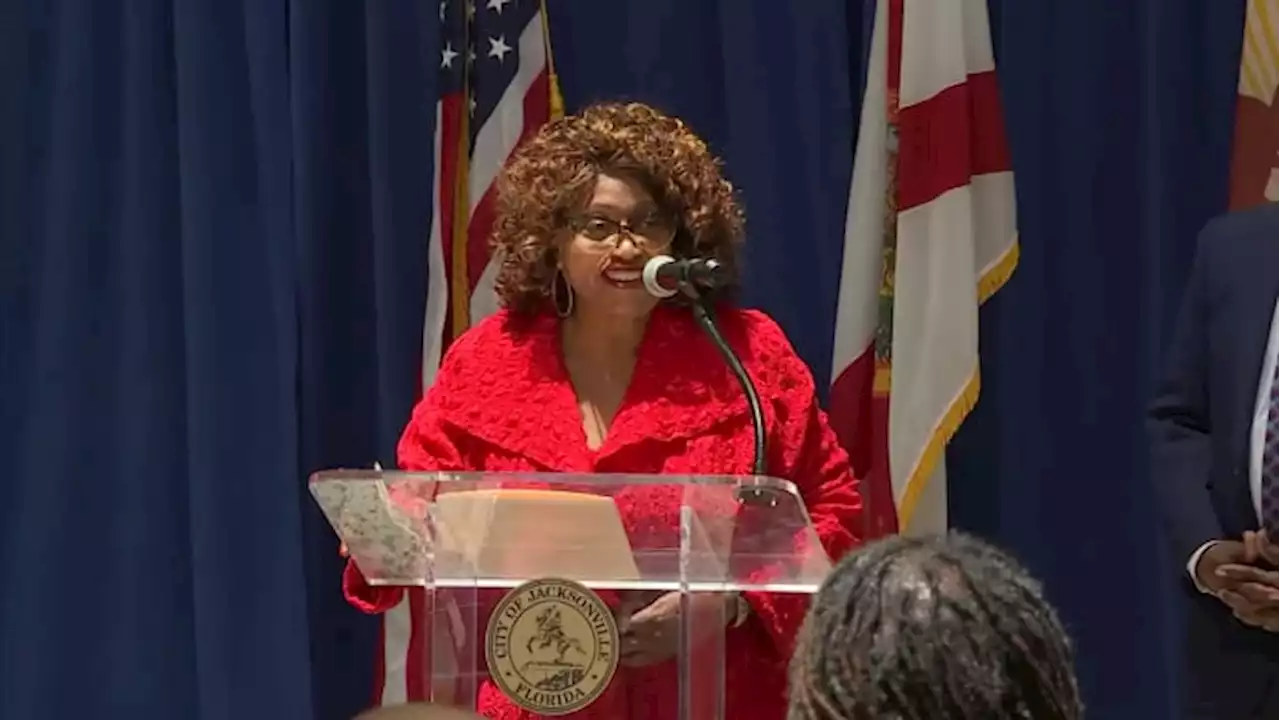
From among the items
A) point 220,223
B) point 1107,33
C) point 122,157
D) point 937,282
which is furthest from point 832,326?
point 122,157

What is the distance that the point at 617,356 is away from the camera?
2186mm

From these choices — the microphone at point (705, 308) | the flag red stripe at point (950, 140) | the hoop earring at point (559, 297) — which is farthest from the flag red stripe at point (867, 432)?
the microphone at point (705, 308)

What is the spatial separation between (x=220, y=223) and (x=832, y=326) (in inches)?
45.9

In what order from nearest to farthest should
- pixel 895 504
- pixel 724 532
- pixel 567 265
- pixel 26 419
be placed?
pixel 724 532 < pixel 567 265 < pixel 895 504 < pixel 26 419

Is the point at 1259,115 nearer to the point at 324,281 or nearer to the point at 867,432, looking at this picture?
the point at 867,432

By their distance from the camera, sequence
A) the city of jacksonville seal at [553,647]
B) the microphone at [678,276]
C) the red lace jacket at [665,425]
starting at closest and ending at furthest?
1. the city of jacksonville seal at [553,647]
2. the microphone at [678,276]
3. the red lace jacket at [665,425]

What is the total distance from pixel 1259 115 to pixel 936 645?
220 cm

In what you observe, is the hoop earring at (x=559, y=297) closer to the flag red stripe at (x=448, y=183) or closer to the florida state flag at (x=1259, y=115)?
the flag red stripe at (x=448, y=183)

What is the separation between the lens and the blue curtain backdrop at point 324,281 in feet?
10.1

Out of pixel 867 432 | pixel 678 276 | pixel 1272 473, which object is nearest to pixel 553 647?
pixel 678 276

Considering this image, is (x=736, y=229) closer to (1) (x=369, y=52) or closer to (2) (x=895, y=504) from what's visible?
(2) (x=895, y=504)

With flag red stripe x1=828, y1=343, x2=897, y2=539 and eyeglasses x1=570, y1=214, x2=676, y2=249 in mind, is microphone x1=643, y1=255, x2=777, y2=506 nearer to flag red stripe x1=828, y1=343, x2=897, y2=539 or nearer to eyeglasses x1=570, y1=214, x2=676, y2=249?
eyeglasses x1=570, y1=214, x2=676, y2=249

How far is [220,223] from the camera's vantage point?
10.5 feet

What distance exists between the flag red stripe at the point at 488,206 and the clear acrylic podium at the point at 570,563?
1418 millimetres
